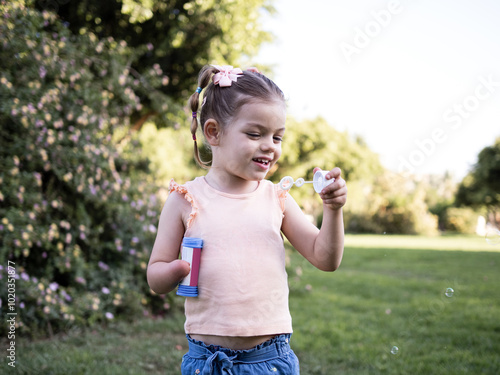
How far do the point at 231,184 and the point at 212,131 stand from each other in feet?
0.68

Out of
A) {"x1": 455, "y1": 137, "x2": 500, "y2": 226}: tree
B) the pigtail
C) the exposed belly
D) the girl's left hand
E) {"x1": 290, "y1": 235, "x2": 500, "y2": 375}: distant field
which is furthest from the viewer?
{"x1": 455, "y1": 137, "x2": 500, "y2": 226}: tree

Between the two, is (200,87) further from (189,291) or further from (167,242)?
(189,291)

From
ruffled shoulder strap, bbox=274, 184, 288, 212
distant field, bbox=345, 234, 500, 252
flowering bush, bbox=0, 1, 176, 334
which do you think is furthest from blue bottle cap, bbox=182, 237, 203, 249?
distant field, bbox=345, 234, 500, 252

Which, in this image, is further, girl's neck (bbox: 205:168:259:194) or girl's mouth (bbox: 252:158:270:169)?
girl's neck (bbox: 205:168:259:194)

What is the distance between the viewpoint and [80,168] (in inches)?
168

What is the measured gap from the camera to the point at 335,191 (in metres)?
1.38

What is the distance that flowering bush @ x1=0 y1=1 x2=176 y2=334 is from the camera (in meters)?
3.79

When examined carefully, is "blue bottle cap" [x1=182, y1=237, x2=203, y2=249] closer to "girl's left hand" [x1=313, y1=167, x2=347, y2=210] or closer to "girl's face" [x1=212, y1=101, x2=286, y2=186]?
"girl's face" [x1=212, y1=101, x2=286, y2=186]

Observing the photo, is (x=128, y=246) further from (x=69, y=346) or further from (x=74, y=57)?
(x=74, y=57)

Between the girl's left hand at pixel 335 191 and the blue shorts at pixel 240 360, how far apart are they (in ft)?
1.67

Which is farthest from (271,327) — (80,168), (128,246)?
(128,246)

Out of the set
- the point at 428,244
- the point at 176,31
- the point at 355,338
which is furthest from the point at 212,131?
the point at 428,244

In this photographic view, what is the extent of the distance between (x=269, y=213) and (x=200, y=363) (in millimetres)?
551

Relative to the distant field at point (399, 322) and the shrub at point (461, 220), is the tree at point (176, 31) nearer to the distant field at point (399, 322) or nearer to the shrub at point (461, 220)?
the distant field at point (399, 322)
